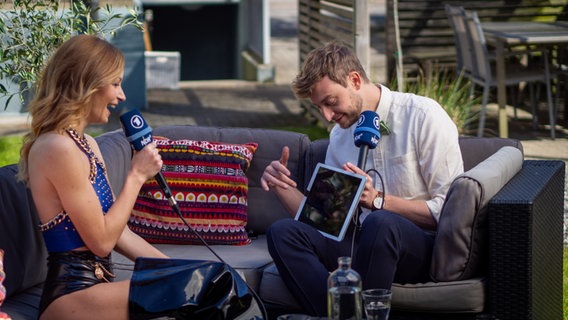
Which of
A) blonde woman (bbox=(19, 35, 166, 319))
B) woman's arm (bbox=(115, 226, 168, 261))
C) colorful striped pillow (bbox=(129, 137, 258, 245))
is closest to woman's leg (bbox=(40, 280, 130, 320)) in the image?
blonde woman (bbox=(19, 35, 166, 319))

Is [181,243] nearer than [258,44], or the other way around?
[181,243]

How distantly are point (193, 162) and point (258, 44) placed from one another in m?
9.78

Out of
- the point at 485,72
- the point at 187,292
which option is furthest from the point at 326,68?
the point at 485,72

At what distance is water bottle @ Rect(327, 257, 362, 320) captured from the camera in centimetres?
328

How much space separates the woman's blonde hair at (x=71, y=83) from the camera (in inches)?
139

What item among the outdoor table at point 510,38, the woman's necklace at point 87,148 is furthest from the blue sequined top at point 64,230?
the outdoor table at point 510,38

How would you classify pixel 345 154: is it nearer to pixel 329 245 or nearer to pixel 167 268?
pixel 329 245

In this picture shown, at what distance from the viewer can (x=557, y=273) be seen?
4.55 metres

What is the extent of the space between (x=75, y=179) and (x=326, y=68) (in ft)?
4.23

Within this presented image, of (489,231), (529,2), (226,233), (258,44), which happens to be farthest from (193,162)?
(258,44)

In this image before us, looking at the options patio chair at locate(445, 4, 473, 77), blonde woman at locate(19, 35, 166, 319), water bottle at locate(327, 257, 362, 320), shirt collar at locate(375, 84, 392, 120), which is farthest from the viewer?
patio chair at locate(445, 4, 473, 77)

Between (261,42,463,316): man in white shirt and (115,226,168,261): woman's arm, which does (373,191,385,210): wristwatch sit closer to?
(261,42,463,316): man in white shirt

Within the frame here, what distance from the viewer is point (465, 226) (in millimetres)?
3979

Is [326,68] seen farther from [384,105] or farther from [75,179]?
[75,179]
